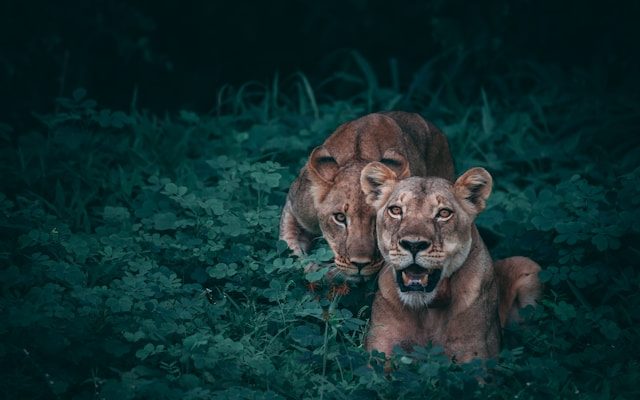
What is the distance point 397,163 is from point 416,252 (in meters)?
1.08

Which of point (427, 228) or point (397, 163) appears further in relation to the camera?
point (397, 163)

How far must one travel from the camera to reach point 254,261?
221 inches

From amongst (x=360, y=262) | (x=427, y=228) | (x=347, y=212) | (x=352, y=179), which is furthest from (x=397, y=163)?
(x=427, y=228)

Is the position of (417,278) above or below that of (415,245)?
below

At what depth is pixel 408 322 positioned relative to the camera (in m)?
5.05

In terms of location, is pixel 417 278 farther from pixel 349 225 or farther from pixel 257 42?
pixel 257 42

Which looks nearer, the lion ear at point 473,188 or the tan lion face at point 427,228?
the tan lion face at point 427,228

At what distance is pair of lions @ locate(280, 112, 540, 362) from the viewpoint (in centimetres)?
483

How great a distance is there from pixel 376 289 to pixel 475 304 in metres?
0.70

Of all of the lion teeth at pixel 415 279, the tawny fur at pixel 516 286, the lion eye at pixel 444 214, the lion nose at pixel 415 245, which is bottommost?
the tawny fur at pixel 516 286

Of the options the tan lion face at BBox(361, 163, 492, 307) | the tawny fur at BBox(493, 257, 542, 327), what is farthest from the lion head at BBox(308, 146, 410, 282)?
the tawny fur at BBox(493, 257, 542, 327)

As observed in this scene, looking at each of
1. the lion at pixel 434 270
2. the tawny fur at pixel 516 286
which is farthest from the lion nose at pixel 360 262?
the tawny fur at pixel 516 286

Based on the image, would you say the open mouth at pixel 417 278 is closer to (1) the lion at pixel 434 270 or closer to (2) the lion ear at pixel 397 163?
(1) the lion at pixel 434 270

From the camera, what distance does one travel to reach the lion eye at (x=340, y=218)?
5.55 m
